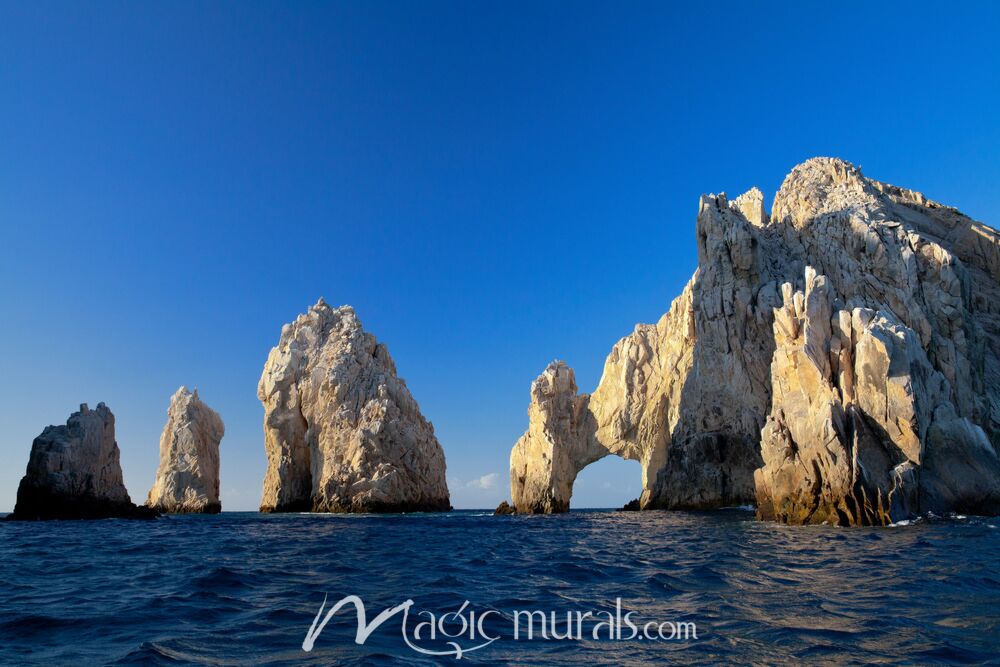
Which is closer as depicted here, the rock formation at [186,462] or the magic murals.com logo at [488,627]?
the magic murals.com logo at [488,627]

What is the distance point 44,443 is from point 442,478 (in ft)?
122

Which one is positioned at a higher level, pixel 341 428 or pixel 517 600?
pixel 341 428

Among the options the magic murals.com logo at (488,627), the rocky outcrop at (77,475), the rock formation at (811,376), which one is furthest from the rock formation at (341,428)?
the magic murals.com logo at (488,627)

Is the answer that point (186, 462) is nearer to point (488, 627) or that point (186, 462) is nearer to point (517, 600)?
point (517, 600)

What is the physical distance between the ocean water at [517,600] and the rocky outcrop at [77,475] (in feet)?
110

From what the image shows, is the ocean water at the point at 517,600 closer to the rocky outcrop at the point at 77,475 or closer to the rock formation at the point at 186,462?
the rocky outcrop at the point at 77,475

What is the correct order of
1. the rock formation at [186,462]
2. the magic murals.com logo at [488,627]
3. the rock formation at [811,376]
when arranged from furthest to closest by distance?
the rock formation at [186,462] → the rock formation at [811,376] → the magic murals.com logo at [488,627]

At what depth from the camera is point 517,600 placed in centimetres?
1229

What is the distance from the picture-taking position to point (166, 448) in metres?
74.3

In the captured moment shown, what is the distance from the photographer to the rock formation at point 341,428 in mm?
63781

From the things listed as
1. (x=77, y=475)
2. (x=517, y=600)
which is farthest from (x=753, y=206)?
(x=77, y=475)

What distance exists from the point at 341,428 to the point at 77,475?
2302cm

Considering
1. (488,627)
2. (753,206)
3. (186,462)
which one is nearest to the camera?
(488,627)

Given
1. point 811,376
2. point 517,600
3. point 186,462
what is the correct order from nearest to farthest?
1. point 517,600
2. point 811,376
3. point 186,462
